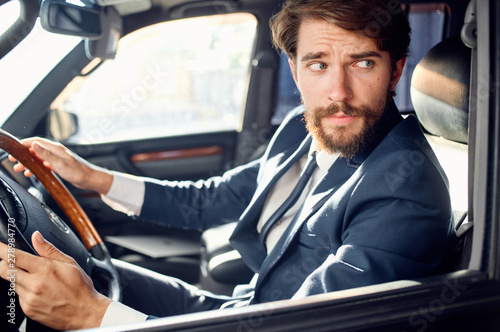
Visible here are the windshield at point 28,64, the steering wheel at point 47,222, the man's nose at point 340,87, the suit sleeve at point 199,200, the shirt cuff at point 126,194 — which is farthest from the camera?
the suit sleeve at point 199,200

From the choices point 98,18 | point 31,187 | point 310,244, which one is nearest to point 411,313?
point 310,244

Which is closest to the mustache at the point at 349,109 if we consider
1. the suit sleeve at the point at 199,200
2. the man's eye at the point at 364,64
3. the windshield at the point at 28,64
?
the man's eye at the point at 364,64

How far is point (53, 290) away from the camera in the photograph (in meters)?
0.97

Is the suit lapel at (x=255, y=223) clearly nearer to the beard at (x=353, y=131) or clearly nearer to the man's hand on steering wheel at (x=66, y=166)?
the beard at (x=353, y=131)

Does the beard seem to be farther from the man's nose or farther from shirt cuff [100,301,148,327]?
shirt cuff [100,301,148,327]

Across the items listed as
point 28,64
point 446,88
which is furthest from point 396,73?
point 28,64

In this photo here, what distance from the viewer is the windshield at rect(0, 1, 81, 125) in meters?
1.60

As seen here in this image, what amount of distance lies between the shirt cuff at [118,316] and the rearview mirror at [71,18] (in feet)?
2.99

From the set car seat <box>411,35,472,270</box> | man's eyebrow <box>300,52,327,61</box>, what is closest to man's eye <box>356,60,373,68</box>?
man's eyebrow <box>300,52,327,61</box>

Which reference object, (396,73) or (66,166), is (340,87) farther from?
(66,166)

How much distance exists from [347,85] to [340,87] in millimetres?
25

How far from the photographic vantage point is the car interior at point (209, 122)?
90 cm

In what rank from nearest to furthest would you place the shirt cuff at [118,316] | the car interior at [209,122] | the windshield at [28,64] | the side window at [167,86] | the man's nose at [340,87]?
1. the car interior at [209,122]
2. the shirt cuff at [118,316]
3. the man's nose at [340,87]
4. the windshield at [28,64]
5. the side window at [167,86]

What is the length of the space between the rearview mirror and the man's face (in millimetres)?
779
